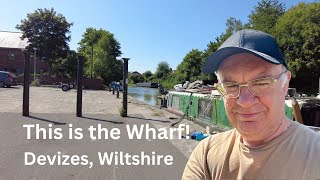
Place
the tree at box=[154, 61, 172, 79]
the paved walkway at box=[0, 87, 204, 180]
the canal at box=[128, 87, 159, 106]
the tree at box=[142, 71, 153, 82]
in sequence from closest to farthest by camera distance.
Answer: the paved walkway at box=[0, 87, 204, 180]
the canal at box=[128, 87, 159, 106]
the tree at box=[154, 61, 172, 79]
the tree at box=[142, 71, 153, 82]

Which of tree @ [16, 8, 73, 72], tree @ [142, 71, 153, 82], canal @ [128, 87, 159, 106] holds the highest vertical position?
tree @ [16, 8, 73, 72]

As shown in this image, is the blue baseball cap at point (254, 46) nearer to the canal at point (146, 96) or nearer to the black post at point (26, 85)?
the black post at point (26, 85)

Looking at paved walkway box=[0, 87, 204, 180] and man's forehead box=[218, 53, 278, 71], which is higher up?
man's forehead box=[218, 53, 278, 71]

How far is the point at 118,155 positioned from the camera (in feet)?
29.0

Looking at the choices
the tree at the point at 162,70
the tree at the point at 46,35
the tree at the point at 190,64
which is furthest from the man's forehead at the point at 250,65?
the tree at the point at 162,70

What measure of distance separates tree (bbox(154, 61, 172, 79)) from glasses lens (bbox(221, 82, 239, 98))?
129m

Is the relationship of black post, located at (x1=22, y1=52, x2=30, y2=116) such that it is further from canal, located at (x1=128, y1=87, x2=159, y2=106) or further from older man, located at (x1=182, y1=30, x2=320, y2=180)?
canal, located at (x1=128, y1=87, x2=159, y2=106)

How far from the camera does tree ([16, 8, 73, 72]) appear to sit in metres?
60.4

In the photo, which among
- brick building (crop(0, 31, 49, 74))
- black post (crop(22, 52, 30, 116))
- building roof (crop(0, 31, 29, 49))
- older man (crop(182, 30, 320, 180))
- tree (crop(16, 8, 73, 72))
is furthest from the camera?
building roof (crop(0, 31, 29, 49))

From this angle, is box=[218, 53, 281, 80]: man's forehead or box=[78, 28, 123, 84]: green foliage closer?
box=[218, 53, 281, 80]: man's forehead

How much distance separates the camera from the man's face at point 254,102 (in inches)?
67.2

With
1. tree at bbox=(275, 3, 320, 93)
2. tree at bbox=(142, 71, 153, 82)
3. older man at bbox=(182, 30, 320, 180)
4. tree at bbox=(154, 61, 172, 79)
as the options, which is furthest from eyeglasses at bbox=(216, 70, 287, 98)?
tree at bbox=(142, 71, 153, 82)

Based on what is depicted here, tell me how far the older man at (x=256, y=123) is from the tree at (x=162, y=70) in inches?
5090

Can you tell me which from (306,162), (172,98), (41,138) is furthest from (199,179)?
(172,98)
